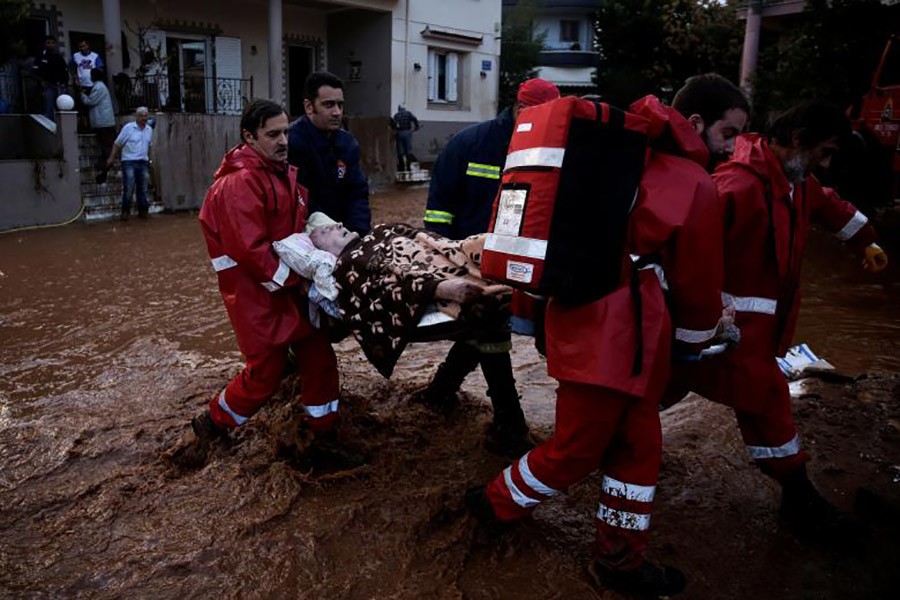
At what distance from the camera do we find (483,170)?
13.1 feet

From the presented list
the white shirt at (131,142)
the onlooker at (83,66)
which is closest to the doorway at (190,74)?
the onlooker at (83,66)

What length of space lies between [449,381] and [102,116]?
34.7 feet

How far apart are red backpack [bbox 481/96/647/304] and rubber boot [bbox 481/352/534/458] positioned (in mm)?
1468

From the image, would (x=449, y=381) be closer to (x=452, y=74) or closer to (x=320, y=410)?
(x=320, y=410)

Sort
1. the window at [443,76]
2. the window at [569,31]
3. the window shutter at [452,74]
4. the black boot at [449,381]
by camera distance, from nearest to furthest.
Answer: the black boot at [449,381]
the window at [443,76]
the window shutter at [452,74]
the window at [569,31]

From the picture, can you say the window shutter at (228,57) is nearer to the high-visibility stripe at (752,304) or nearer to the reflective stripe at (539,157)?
the high-visibility stripe at (752,304)

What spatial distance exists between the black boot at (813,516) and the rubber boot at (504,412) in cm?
128

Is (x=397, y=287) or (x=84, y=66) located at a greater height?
(x=84, y=66)

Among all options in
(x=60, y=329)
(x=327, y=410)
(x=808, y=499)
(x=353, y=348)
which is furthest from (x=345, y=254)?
(x=60, y=329)

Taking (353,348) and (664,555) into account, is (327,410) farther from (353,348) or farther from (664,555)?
(353,348)

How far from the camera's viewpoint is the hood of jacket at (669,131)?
2500 mm

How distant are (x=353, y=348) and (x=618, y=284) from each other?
3.59 m

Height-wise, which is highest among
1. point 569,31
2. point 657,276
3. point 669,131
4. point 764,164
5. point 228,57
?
point 569,31

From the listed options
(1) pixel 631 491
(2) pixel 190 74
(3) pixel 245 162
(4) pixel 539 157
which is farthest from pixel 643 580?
(2) pixel 190 74
